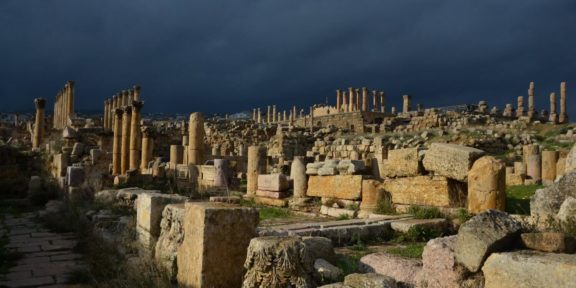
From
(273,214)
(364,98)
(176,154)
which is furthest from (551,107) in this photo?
(273,214)

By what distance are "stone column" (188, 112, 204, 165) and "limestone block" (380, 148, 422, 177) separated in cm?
963

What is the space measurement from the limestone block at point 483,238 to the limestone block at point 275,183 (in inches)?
400

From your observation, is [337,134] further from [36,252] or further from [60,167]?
[36,252]

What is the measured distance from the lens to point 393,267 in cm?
443

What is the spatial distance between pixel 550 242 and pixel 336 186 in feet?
29.1

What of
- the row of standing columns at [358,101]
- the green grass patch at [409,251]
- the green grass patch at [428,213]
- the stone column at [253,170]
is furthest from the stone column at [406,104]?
the green grass patch at [409,251]

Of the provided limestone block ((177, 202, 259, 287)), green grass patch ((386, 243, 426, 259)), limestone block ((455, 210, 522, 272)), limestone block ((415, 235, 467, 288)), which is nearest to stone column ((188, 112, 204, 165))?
green grass patch ((386, 243, 426, 259))

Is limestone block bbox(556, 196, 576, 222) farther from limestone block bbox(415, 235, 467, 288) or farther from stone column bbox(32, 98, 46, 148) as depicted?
stone column bbox(32, 98, 46, 148)

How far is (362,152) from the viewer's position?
2694 centimetres

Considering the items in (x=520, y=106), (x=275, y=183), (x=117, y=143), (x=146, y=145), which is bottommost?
(x=275, y=183)

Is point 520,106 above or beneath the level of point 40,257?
above

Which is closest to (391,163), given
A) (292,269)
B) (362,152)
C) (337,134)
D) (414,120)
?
(292,269)

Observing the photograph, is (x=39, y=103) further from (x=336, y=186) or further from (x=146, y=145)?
(x=336, y=186)

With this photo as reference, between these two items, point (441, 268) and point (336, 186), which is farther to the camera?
point (336, 186)
